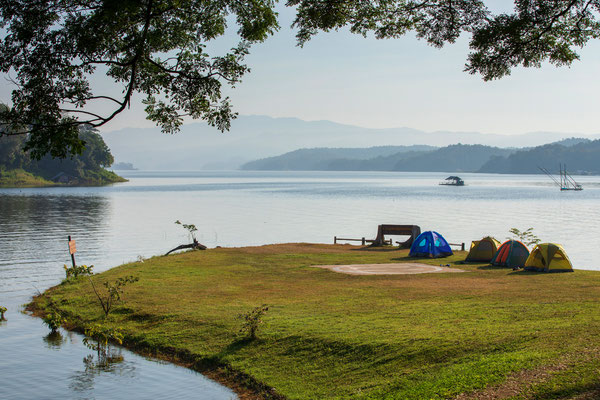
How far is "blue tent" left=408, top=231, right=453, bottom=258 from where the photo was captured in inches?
1367

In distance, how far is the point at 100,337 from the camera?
18469mm

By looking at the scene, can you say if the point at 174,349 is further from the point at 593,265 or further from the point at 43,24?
the point at 593,265

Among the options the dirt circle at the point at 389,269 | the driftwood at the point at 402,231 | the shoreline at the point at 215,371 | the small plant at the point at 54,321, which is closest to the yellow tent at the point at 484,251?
the dirt circle at the point at 389,269

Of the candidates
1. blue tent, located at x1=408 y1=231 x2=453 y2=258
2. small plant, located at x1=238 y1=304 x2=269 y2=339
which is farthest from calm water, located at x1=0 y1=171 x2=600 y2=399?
blue tent, located at x1=408 y1=231 x2=453 y2=258

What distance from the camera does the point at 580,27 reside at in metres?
14.9

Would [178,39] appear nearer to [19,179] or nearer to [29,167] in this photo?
[19,179]

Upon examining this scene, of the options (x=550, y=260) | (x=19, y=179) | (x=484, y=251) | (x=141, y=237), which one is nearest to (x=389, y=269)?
(x=484, y=251)

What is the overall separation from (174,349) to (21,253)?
32467mm

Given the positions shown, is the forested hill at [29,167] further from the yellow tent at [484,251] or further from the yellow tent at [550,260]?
the yellow tent at [550,260]

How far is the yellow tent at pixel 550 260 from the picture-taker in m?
27.5

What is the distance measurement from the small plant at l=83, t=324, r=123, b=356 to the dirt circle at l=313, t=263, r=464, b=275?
12187mm

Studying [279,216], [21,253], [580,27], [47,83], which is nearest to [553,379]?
[580,27]

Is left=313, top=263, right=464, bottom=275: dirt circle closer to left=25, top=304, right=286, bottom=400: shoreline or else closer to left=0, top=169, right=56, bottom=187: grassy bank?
left=25, top=304, right=286, bottom=400: shoreline

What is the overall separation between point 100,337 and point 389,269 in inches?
602
